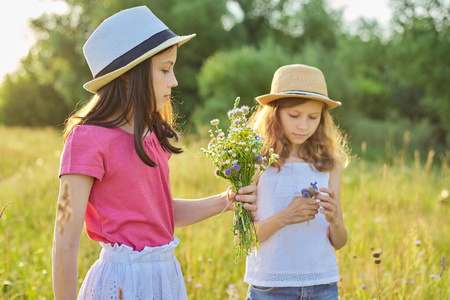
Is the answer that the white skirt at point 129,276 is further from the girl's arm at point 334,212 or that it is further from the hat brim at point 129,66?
the girl's arm at point 334,212

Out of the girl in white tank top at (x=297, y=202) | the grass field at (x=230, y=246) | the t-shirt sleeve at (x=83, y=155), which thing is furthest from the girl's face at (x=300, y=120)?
the t-shirt sleeve at (x=83, y=155)

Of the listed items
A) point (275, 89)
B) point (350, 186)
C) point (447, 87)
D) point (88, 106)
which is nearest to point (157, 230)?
point (88, 106)

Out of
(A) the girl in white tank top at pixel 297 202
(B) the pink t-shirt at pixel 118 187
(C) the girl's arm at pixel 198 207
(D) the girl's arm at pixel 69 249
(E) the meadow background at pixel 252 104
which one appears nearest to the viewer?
(D) the girl's arm at pixel 69 249

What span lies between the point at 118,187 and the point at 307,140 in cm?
135

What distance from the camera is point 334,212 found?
2.54 m

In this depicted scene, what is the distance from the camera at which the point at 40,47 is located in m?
27.1

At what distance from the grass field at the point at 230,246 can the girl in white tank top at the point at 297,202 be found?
36cm

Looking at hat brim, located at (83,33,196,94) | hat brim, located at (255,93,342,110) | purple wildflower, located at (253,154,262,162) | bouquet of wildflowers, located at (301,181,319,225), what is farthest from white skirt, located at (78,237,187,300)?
hat brim, located at (255,93,342,110)

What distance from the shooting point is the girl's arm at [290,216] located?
2.52 metres

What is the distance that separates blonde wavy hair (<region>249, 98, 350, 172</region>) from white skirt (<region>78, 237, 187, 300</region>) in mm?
961

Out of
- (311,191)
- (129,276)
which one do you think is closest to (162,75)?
(129,276)

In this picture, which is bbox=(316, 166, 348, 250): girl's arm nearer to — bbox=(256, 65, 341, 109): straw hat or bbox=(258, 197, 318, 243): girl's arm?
bbox=(258, 197, 318, 243): girl's arm

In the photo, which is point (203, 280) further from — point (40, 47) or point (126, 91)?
point (40, 47)

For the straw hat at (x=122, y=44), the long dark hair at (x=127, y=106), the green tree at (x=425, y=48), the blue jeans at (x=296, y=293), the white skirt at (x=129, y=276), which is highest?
the green tree at (x=425, y=48)
